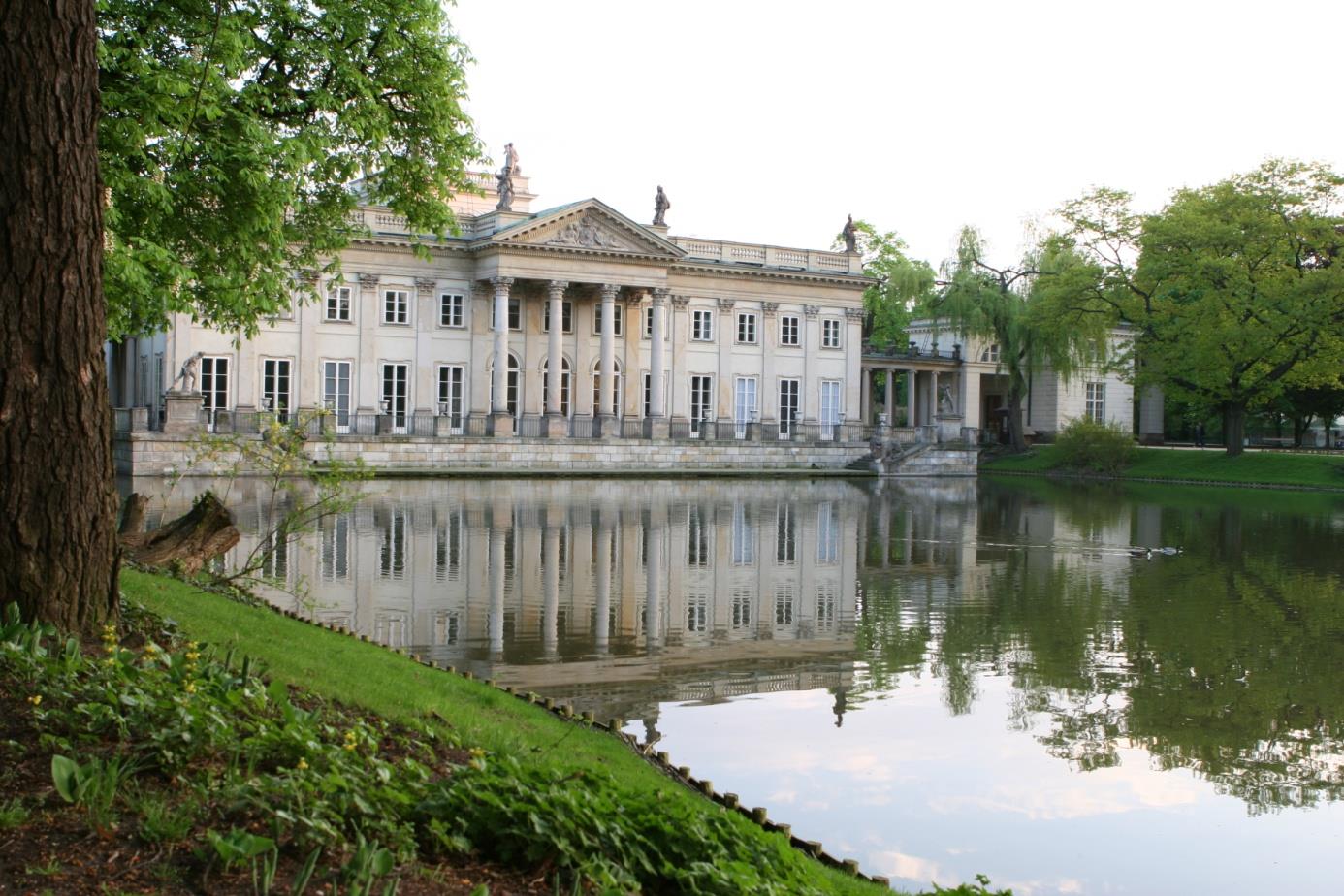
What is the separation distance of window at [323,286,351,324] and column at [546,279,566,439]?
7.93 metres

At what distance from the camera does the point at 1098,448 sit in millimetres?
61438

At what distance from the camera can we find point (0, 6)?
6793 millimetres

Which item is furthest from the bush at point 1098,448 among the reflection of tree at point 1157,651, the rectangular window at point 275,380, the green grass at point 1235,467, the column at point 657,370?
the reflection of tree at point 1157,651

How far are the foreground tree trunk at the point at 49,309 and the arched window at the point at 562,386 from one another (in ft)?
158

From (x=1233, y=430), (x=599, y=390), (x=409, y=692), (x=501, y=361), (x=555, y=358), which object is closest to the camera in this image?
(x=409, y=692)

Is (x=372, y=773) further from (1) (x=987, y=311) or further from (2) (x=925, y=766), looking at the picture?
(1) (x=987, y=311)

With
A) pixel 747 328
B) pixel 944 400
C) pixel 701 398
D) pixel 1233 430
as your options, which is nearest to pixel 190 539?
pixel 701 398

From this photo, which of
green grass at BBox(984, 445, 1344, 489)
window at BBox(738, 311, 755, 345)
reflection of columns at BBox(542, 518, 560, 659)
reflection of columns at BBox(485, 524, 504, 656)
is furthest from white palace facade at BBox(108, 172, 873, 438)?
reflection of columns at BBox(485, 524, 504, 656)

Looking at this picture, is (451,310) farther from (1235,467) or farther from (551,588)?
(551,588)

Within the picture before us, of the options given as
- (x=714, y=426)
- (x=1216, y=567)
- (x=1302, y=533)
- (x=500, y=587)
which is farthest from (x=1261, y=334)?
(x=500, y=587)

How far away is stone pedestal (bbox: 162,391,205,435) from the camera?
142 feet

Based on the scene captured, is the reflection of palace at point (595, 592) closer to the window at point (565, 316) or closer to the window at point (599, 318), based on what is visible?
the window at point (565, 316)

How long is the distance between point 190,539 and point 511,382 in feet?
139

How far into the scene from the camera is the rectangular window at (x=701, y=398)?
2368 inches
